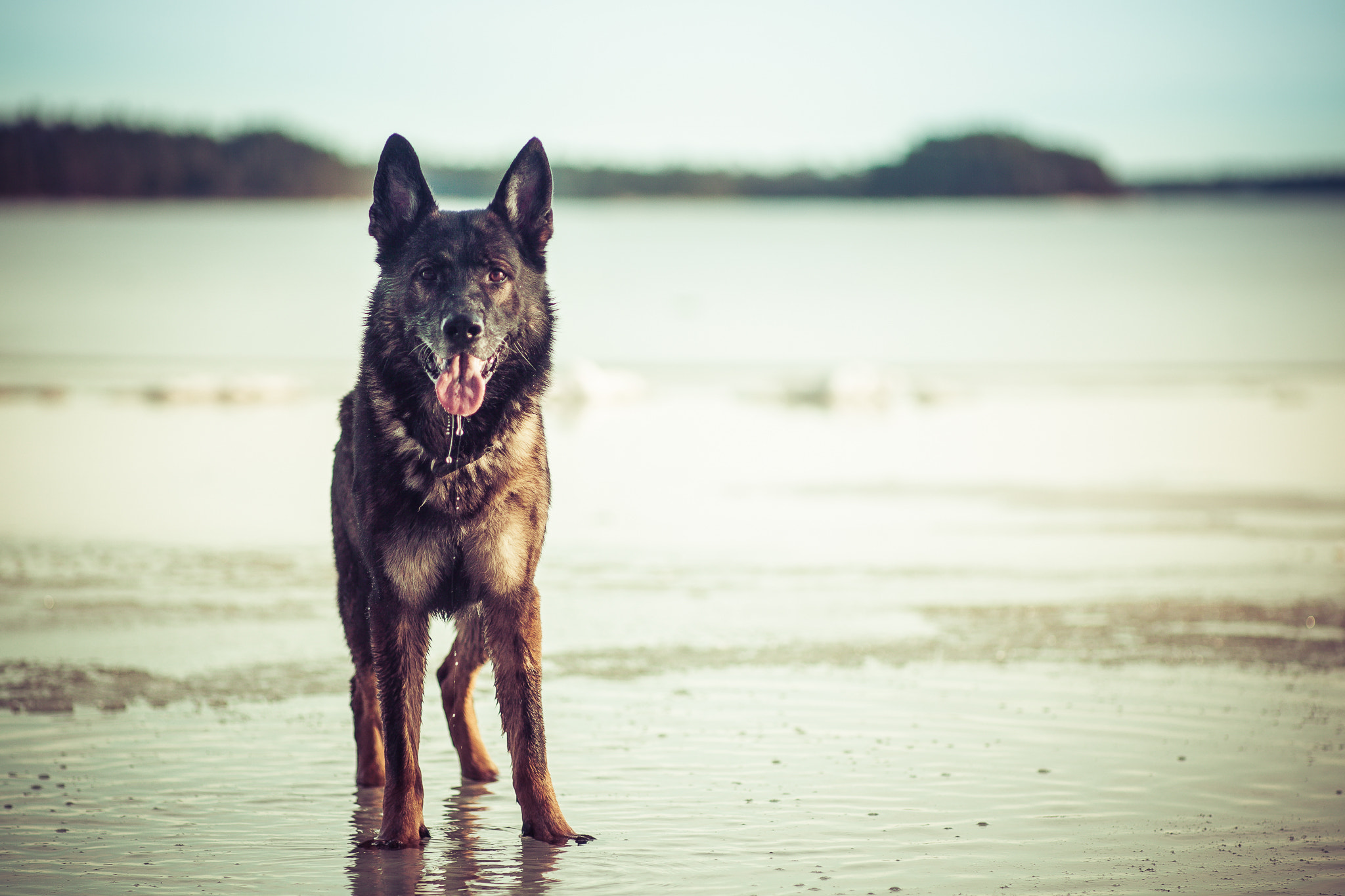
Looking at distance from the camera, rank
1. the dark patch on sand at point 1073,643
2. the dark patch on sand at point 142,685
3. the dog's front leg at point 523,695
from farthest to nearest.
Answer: the dark patch on sand at point 1073,643, the dark patch on sand at point 142,685, the dog's front leg at point 523,695

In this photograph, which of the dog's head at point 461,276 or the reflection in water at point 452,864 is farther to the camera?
the dog's head at point 461,276

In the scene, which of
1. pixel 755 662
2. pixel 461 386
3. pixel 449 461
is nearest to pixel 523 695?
pixel 449 461

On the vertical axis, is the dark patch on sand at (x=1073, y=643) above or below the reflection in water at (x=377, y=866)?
above

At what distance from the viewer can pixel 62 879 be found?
4.48 m

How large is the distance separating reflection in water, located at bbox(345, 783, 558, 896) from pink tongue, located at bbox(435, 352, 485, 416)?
1.53 m

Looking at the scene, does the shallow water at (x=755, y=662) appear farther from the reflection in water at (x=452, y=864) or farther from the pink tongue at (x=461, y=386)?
the pink tongue at (x=461, y=386)

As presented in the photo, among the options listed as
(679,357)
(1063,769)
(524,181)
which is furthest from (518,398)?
(679,357)

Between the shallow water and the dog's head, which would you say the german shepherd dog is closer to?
the dog's head

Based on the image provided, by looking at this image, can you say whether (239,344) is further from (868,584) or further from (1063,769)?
(1063,769)

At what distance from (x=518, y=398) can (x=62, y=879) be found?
7.22ft

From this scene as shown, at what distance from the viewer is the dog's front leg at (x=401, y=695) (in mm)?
4883

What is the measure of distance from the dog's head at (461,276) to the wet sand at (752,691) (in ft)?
5.64

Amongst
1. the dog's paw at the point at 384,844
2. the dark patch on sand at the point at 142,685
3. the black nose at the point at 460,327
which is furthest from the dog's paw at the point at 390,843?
the dark patch on sand at the point at 142,685

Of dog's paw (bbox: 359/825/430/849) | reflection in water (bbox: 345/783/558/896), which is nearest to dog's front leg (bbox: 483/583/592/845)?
reflection in water (bbox: 345/783/558/896)
